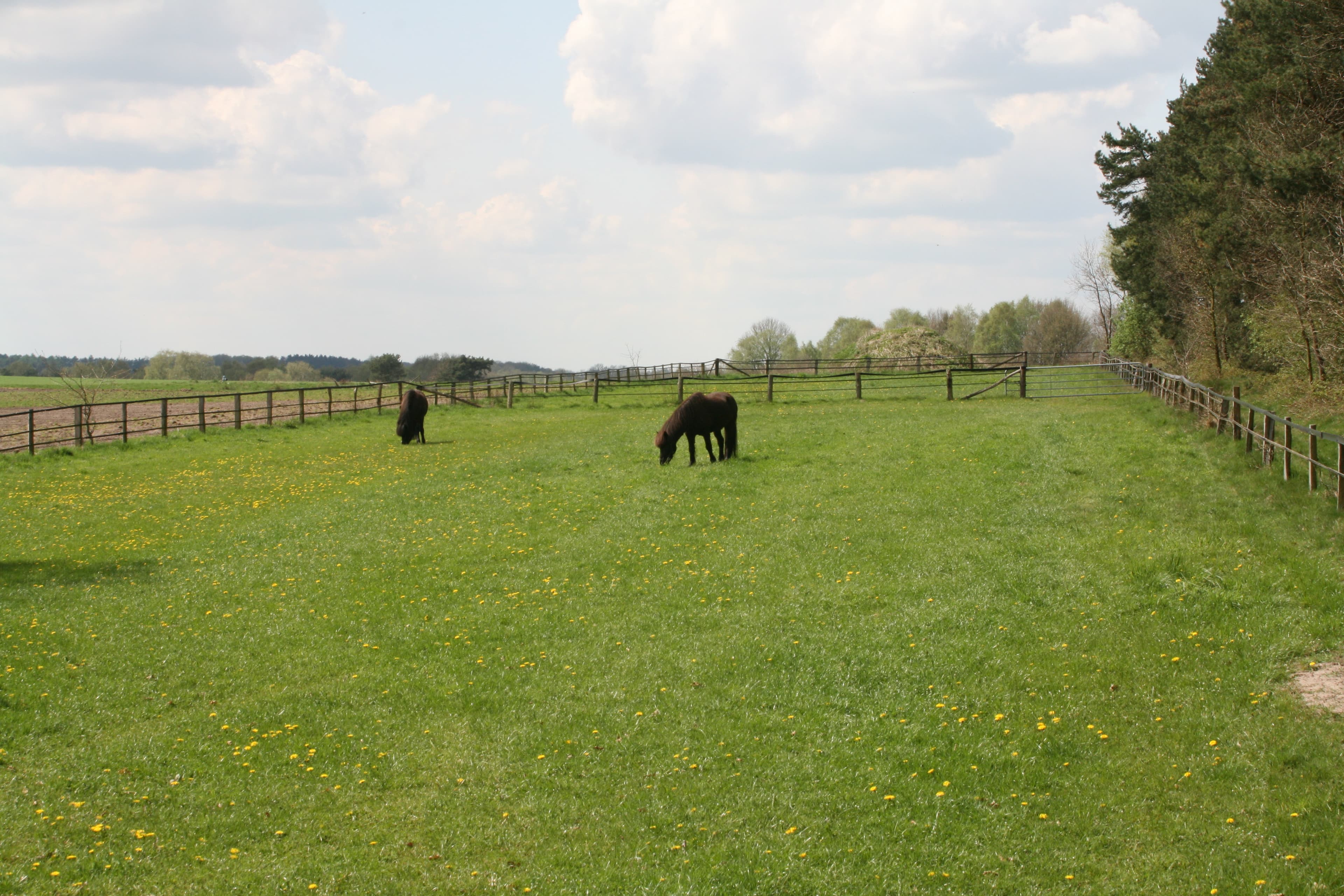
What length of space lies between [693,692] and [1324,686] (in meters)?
5.39

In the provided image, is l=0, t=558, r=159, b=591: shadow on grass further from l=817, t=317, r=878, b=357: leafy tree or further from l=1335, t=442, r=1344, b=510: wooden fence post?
l=817, t=317, r=878, b=357: leafy tree

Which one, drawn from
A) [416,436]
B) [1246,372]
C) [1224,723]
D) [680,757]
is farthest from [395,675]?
[1246,372]

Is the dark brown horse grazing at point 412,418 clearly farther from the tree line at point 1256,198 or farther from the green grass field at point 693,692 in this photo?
the tree line at point 1256,198

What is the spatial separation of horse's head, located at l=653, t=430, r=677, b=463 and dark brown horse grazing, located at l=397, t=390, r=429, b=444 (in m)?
9.88

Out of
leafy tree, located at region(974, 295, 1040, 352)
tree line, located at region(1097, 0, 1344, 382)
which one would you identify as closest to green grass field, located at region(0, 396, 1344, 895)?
tree line, located at region(1097, 0, 1344, 382)

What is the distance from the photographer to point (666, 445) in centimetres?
2008

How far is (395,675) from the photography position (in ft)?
29.3

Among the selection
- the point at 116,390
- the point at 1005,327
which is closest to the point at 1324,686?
the point at 116,390

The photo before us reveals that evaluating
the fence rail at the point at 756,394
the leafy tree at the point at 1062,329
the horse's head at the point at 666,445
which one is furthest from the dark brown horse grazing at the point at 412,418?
the leafy tree at the point at 1062,329

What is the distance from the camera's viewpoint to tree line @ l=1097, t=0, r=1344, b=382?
21.2 meters

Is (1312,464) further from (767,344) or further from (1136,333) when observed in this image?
(767,344)

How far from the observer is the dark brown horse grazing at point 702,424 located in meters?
19.8

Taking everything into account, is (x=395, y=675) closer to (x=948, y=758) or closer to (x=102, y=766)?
(x=102, y=766)

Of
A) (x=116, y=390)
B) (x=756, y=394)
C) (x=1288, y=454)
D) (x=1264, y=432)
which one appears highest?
(x=116, y=390)
